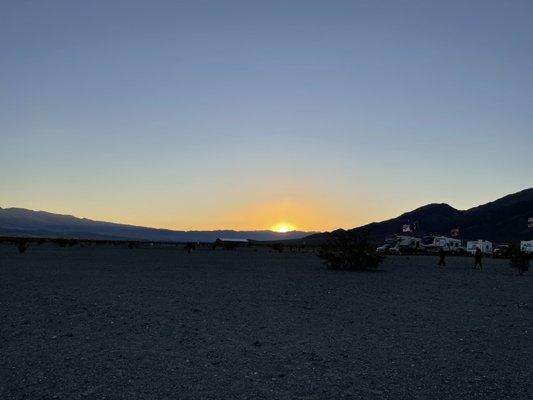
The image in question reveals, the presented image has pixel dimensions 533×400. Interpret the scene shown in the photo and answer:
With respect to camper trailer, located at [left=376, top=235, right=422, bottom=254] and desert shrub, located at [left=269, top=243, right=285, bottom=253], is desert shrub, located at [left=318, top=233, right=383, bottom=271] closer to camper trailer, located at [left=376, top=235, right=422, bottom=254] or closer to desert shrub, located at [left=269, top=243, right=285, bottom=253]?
camper trailer, located at [left=376, top=235, right=422, bottom=254]

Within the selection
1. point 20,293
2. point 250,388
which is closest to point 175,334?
point 250,388

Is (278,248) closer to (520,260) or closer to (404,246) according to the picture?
(404,246)

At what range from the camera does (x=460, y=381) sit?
28.1 ft

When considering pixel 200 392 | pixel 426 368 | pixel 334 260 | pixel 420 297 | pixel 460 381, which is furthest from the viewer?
pixel 334 260

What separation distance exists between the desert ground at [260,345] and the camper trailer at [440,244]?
6939cm

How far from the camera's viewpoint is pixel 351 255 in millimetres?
40188

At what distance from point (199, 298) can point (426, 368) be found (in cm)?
1156

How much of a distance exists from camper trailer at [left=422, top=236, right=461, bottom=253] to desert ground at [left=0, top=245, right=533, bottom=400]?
69.4 metres

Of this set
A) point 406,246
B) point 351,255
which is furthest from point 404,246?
point 351,255

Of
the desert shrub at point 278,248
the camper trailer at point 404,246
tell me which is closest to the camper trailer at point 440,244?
the camper trailer at point 404,246

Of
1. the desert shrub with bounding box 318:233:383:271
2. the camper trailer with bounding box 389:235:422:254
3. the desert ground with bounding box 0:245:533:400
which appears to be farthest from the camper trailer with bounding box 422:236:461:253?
the desert ground with bounding box 0:245:533:400

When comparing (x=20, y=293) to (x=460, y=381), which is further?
(x=20, y=293)

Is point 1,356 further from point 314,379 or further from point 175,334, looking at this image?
point 314,379

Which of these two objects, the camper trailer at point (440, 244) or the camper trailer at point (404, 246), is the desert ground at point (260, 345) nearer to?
the camper trailer at point (404, 246)
